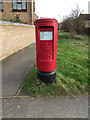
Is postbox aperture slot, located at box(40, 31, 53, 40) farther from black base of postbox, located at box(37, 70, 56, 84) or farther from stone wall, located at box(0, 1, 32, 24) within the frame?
stone wall, located at box(0, 1, 32, 24)

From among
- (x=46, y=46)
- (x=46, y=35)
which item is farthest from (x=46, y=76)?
(x=46, y=35)

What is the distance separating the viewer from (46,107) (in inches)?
98.1

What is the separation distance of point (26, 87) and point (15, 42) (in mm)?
4763

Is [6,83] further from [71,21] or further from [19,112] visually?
[71,21]

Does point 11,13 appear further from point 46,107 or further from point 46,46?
point 46,107

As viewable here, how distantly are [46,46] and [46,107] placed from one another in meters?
1.52

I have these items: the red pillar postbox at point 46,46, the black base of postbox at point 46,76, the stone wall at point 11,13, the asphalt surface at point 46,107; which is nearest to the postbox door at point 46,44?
the red pillar postbox at point 46,46

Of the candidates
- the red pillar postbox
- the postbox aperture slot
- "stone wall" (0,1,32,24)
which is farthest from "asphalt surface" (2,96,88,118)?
"stone wall" (0,1,32,24)

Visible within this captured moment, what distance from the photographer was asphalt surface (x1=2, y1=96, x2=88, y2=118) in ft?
7.51

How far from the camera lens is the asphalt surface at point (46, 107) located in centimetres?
229

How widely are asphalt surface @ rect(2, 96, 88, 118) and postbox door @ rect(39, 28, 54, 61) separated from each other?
1.12 metres

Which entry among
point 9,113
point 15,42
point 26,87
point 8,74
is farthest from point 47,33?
point 15,42

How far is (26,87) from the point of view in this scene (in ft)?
10.4

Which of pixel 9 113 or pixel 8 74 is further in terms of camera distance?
pixel 8 74
